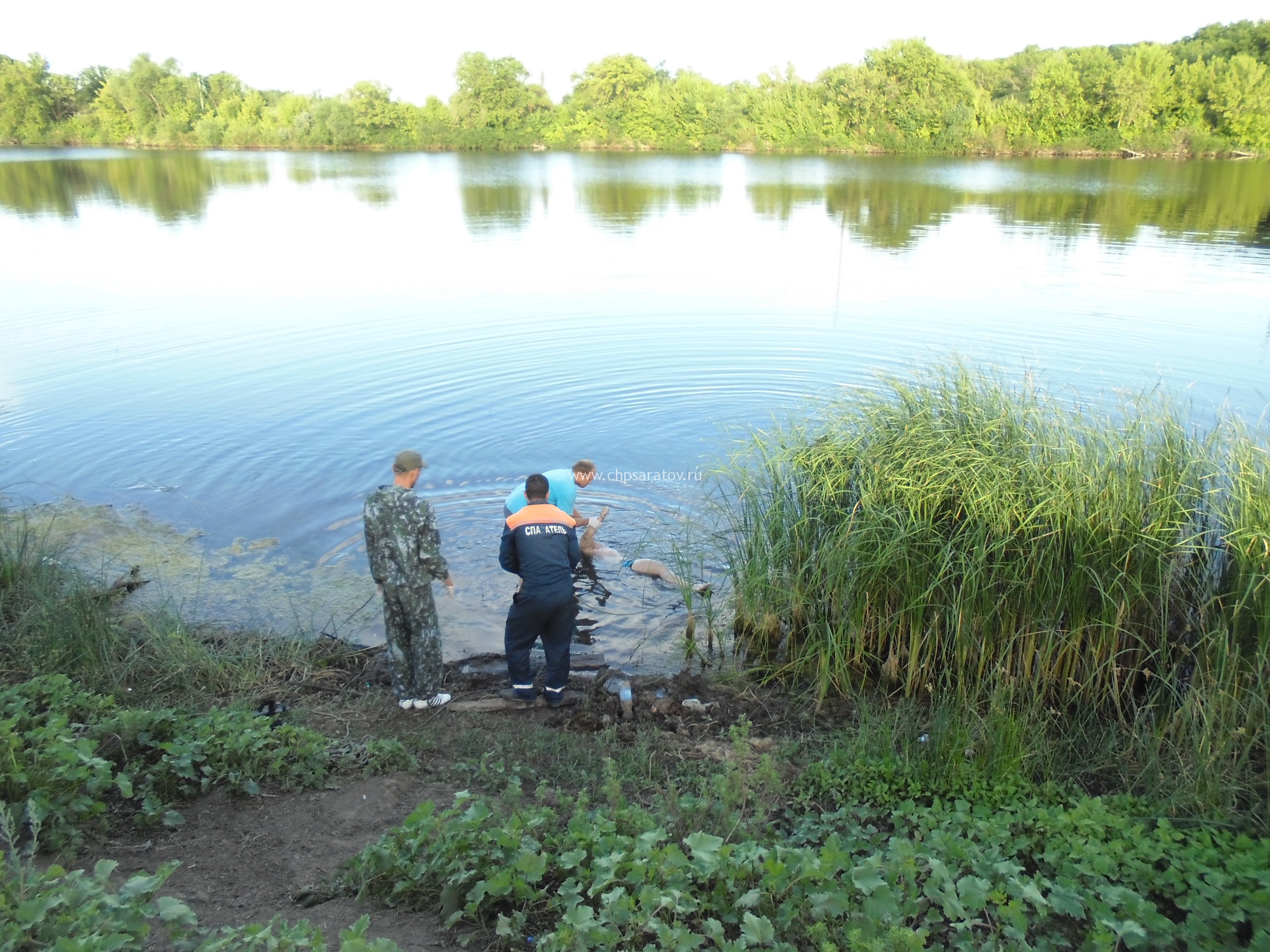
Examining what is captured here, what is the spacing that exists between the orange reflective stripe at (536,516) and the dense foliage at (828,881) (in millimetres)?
2550

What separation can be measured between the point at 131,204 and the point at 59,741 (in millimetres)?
40204

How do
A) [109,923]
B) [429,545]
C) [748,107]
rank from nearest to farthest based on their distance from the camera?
[109,923] < [429,545] < [748,107]

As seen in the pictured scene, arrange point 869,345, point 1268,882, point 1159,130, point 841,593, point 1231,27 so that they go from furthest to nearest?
point 1231,27
point 1159,130
point 869,345
point 841,593
point 1268,882

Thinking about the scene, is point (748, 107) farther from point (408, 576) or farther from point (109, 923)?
point (109, 923)

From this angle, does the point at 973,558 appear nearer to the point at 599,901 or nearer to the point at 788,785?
the point at 788,785

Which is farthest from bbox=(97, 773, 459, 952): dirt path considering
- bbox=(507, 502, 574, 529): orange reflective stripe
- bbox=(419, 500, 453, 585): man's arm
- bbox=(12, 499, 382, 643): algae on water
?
bbox=(12, 499, 382, 643): algae on water

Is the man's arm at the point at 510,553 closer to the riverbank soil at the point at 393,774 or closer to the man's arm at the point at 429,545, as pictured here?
the man's arm at the point at 429,545

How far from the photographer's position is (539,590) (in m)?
6.81

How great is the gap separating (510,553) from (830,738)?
8.99 feet

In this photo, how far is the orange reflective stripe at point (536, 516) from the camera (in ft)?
22.4

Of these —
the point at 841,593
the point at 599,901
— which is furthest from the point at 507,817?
the point at 841,593

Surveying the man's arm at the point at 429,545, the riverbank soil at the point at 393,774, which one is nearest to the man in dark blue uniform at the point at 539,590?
the riverbank soil at the point at 393,774

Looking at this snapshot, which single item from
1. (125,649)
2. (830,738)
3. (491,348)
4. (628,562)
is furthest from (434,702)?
(491,348)

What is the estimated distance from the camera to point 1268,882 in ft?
12.4
